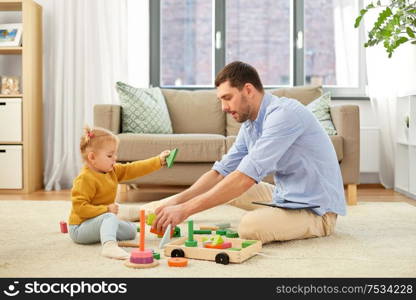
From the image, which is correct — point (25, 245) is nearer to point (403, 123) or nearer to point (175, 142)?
point (175, 142)

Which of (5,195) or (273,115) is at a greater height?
(273,115)

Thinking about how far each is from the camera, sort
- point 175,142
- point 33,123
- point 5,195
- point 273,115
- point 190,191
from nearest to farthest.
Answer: point 273,115 < point 190,191 < point 175,142 < point 5,195 < point 33,123

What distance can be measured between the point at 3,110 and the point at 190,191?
259 centimetres

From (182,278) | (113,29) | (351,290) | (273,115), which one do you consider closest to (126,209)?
(273,115)

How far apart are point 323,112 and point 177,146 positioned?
104cm

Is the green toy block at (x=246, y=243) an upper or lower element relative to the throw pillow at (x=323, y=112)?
lower

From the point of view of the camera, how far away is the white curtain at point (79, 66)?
509 centimetres

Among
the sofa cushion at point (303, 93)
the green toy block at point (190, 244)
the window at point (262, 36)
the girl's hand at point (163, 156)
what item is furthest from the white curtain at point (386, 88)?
the green toy block at point (190, 244)

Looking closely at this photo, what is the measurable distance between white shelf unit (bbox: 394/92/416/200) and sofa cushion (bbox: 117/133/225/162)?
143 centimetres

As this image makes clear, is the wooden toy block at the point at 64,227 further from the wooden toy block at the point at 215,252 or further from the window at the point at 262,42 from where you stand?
the window at the point at 262,42

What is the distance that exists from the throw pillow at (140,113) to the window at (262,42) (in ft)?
3.15

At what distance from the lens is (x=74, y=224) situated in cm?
256

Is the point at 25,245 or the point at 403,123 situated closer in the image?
the point at 25,245

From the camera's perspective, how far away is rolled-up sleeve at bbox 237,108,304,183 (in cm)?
234
